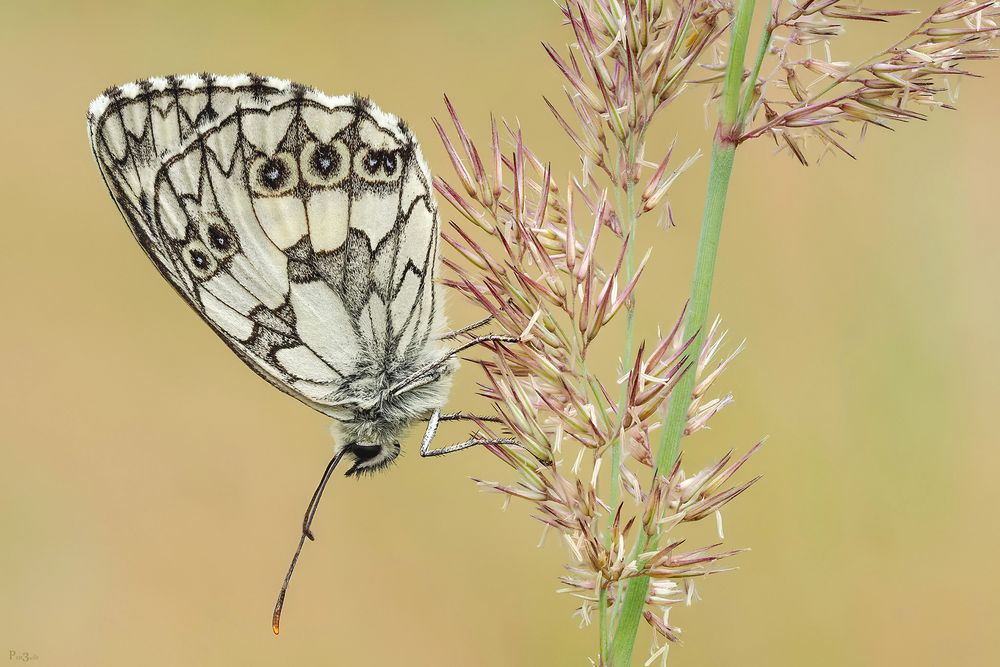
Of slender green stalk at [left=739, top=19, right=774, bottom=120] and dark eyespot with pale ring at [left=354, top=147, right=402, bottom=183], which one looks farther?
dark eyespot with pale ring at [left=354, top=147, right=402, bottom=183]

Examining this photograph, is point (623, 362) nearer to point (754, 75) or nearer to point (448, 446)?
point (754, 75)

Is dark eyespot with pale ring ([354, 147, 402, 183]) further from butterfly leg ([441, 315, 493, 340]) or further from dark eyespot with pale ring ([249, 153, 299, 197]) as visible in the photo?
butterfly leg ([441, 315, 493, 340])

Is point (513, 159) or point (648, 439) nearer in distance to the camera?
point (648, 439)

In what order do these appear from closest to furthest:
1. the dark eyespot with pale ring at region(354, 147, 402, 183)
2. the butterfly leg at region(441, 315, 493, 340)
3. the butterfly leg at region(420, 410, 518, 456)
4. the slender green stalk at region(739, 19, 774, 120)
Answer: the slender green stalk at region(739, 19, 774, 120)
the butterfly leg at region(420, 410, 518, 456)
the butterfly leg at region(441, 315, 493, 340)
the dark eyespot with pale ring at region(354, 147, 402, 183)

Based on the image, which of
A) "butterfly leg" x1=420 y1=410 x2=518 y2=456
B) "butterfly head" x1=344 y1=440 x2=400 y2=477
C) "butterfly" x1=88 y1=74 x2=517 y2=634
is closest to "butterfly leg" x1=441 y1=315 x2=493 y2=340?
"butterfly" x1=88 y1=74 x2=517 y2=634

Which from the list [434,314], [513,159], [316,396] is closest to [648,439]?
[513,159]

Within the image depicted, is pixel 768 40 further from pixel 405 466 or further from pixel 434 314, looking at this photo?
pixel 405 466

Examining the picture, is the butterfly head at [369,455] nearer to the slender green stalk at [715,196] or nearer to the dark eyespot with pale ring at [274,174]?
the dark eyespot with pale ring at [274,174]
